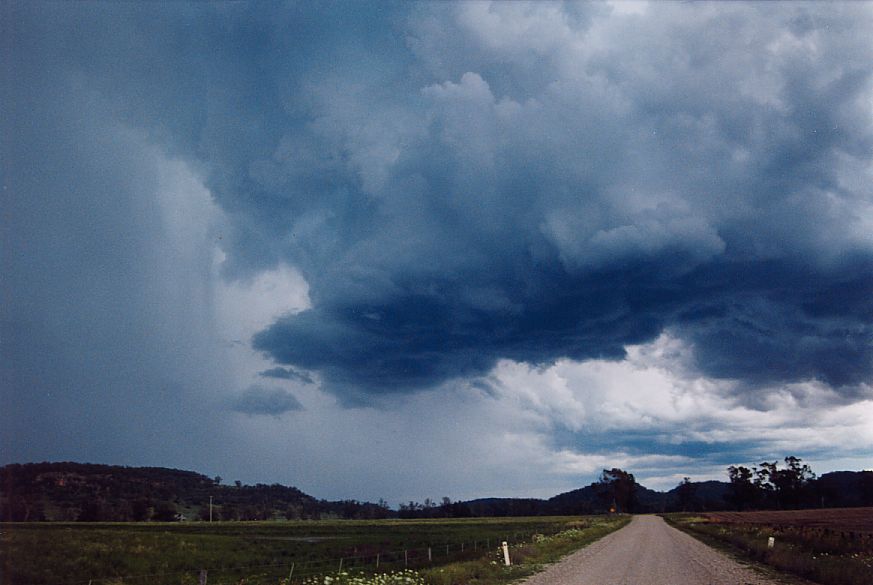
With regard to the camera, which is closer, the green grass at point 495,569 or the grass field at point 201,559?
the green grass at point 495,569

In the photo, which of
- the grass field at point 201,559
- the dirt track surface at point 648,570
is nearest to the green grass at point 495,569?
the grass field at point 201,559

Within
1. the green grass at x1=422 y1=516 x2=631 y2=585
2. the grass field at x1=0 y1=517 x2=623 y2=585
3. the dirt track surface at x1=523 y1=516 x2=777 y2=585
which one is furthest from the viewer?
the grass field at x1=0 y1=517 x2=623 y2=585

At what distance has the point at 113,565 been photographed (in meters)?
45.4

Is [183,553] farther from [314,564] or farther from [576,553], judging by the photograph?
[576,553]

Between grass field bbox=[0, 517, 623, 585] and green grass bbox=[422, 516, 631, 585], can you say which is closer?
green grass bbox=[422, 516, 631, 585]

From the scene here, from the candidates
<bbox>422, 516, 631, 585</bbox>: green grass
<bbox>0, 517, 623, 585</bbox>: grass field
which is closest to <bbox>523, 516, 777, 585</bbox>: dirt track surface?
<bbox>422, 516, 631, 585</bbox>: green grass

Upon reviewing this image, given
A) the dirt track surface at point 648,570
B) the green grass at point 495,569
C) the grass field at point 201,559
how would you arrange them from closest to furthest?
1. the dirt track surface at point 648,570
2. the green grass at point 495,569
3. the grass field at point 201,559

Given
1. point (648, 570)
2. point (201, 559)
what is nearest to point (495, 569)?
point (648, 570)

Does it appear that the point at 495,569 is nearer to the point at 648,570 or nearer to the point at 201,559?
the point at 648,570

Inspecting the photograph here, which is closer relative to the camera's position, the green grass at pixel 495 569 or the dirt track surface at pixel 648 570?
the dirt track surface at pixel 648 570

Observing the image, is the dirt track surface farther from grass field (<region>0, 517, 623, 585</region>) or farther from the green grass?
grass field (<region>0, 517, 623, 585</region>)

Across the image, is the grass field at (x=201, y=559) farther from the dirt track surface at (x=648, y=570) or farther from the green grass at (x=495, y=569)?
the dirt track surface at (x=648, y=570)

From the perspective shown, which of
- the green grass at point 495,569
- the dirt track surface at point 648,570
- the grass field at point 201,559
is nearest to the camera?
the dirt track surface at point 648,570

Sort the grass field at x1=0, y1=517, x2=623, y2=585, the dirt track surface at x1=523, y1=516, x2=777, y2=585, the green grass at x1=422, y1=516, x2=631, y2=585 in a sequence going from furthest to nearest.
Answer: the grass field at x1=0, y1=517, x2=623, y2=585, the green grass at x1=422, y1=516, x2=631, y2=585, the dirt track surface at x1=523, y1=516, x2=777, y2=585
